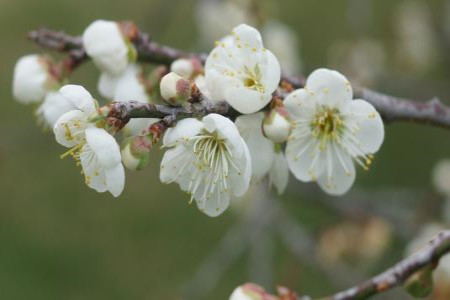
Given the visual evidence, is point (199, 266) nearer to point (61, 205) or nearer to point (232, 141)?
point (61, 205)

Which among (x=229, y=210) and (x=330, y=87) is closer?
(x=330, y=87)

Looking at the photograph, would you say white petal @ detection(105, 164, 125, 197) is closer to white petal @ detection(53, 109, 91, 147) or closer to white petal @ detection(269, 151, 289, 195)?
white petal @ detection(53, 109, 91, 147)

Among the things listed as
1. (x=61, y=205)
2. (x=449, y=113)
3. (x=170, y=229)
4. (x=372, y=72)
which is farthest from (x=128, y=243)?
(x=449, y=113)

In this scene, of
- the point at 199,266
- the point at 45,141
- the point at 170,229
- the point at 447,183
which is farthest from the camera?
the point at 170,229

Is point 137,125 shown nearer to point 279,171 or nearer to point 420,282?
point 279,171

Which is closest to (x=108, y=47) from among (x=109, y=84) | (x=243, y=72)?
(x=109, y=84)

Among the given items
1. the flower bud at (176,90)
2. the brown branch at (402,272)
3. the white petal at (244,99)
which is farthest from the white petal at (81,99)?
the brown branch at (402,272)

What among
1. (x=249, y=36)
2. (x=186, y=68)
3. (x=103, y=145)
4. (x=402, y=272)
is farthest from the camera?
(x=186, y=68)
